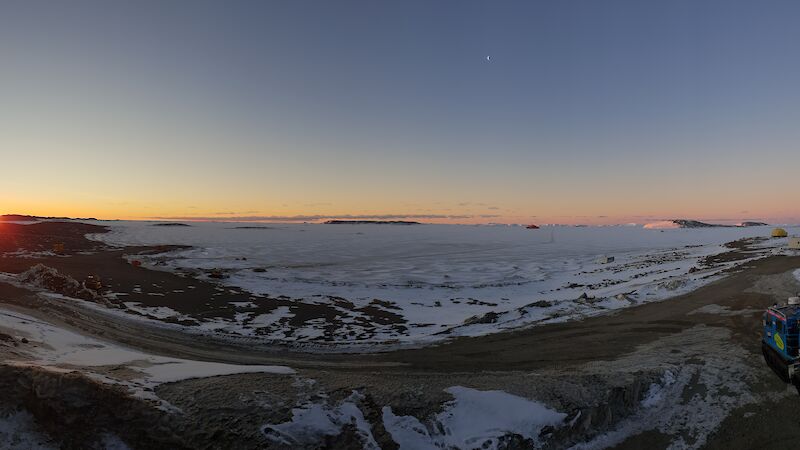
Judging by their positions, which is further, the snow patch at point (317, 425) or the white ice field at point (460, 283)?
the white ice field at point (460, 283)

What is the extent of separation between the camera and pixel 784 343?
35.3 feet

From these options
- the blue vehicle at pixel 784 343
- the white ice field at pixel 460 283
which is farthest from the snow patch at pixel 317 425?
the blue vehicle at pixel 784 343

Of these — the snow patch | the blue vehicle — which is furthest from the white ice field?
the snow patch

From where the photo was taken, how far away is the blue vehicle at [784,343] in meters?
10.5

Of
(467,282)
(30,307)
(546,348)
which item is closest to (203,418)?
(546,348)

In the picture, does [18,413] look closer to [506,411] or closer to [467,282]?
[506,411]

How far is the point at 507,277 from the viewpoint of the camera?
125ft

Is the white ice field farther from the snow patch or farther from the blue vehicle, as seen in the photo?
the snow patch

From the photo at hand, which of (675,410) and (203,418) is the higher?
(203,418)

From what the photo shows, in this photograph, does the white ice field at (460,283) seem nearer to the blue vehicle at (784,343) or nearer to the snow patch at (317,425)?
the blue vehicle at (784,343)

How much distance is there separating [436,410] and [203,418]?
4.66 metres

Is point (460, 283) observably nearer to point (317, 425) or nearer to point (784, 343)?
point (784, 343)

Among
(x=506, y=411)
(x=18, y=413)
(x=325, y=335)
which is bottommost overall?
(x=325, y=335)

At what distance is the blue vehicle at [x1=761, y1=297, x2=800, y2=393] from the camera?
10.5 meters
